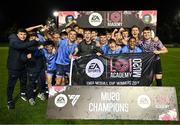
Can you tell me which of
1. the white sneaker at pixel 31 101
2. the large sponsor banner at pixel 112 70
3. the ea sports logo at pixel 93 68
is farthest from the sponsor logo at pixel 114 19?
the ea sports logo at pixel 93 68

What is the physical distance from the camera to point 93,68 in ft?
36.4

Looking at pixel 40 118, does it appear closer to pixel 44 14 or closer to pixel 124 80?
pixel 124 80

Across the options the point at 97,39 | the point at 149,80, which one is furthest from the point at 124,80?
the point at 97,39

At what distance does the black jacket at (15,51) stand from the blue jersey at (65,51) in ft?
4.42

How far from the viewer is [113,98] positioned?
10.4 meters

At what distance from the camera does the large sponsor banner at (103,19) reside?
54.0 ft

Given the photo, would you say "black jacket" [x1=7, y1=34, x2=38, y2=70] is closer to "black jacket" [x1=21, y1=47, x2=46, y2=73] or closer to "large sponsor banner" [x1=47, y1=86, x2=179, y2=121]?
"black jacket" [x1=21, y1=47, x2=46, y2=73]

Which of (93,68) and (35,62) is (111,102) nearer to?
(93,68)

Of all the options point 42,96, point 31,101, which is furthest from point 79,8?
point 31,101

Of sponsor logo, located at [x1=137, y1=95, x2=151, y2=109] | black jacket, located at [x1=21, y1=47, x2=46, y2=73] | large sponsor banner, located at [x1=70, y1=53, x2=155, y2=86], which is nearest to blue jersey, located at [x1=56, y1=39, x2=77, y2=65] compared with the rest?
black jacket, located at [x1=21, y1=47, x2=46, y2=73]

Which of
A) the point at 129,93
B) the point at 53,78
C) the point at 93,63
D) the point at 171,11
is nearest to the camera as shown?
the point at 129,93

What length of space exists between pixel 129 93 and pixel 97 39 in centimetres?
400

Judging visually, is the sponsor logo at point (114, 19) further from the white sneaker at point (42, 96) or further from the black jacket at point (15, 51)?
the black jacket at point (15, 51)

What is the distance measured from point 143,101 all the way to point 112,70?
1.23 m
